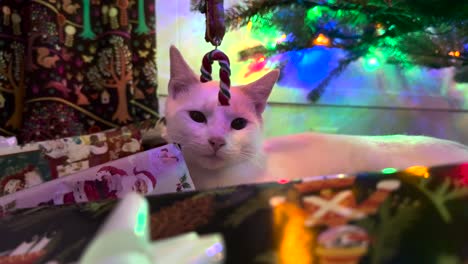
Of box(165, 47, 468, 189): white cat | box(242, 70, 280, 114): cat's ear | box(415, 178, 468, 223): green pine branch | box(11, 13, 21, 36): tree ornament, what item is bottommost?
box(165, 47, 468, 189): white cat

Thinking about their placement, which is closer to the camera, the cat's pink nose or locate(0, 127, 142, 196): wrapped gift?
locate(0, 127, 142, 196): wrapped gift

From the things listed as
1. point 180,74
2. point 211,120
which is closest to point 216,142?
point 211,120

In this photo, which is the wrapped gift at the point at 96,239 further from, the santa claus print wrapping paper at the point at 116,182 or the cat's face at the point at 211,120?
the cat's face at the point at 211,120

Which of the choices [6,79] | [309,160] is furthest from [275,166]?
[6,79]

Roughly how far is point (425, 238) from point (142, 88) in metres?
1.14

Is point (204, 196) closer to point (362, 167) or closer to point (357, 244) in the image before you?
point (357, 244)

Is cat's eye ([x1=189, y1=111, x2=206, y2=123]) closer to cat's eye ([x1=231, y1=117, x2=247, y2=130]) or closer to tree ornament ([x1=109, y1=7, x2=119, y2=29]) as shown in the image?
cat's eye ([x1=231, y1=117, x2=247, y2=130])

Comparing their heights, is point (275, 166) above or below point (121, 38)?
below

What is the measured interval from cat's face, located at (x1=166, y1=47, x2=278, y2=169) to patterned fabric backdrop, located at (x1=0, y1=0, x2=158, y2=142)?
1.55 ft

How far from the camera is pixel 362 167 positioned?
800 mm

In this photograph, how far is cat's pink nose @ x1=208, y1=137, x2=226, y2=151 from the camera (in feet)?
2.41

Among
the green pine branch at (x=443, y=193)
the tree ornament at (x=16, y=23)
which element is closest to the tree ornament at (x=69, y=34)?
the tree ornament at (x=16, y=23)

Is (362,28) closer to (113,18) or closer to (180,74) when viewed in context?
(180,74)

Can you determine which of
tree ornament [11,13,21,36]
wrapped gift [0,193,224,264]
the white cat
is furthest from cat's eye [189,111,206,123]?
tree ornament [11,13,21,36]
